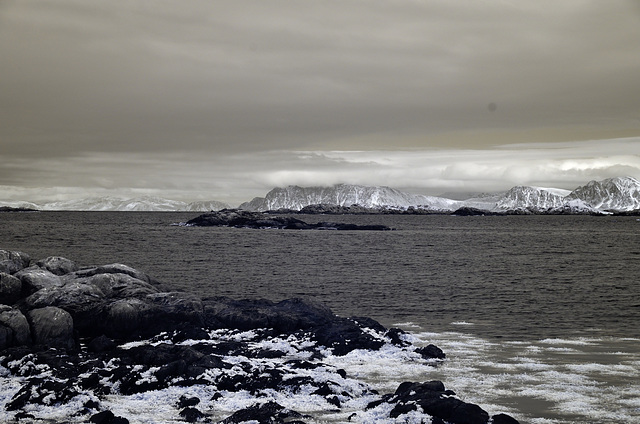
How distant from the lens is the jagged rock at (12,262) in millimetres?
30942

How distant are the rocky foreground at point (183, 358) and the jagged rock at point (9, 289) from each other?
48 millimetres

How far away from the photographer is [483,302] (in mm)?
35844


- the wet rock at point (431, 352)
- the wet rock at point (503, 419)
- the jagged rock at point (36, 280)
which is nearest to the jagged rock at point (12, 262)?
Answer: the jagged rock at point (36, 280)

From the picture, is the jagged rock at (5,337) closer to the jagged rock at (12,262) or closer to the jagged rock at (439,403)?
the jagged rock at (12,262)

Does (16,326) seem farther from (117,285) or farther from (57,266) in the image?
(57,266)

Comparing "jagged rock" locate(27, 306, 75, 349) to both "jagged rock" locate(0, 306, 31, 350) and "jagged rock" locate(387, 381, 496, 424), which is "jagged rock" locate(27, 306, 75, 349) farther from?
"jagged rock" locate(387, 381, 496, 424)

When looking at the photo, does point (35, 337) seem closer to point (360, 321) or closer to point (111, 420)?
point (111, 420)

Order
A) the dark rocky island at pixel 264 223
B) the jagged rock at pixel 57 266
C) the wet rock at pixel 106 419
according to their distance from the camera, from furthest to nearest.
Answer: the dark rocky island at pixel 264 223 → the jagged rock at pixel 57 266 → the wet rock at pixel 106 419

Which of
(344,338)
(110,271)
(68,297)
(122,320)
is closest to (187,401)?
(344,338)

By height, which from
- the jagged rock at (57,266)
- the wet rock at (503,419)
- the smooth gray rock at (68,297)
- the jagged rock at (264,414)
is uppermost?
the jagged rock at (57,266)

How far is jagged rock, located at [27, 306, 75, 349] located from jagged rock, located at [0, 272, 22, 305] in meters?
4.61

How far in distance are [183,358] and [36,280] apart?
1313 cm

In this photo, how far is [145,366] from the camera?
60.6ft

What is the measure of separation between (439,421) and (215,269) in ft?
140
